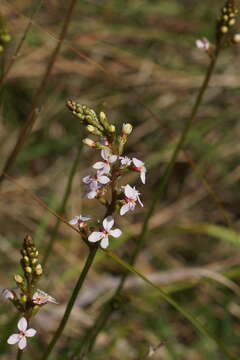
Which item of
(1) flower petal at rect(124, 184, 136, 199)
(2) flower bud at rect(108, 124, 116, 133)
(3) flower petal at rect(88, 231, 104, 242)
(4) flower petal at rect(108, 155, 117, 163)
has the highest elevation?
(2) flower bud at rect(108, 124, 116, 133)

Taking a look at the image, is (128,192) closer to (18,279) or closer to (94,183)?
(94,183)

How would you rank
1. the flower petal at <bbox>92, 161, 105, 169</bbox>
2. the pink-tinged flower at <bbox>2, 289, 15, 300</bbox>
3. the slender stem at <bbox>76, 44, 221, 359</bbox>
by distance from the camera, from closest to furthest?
the flower petal at <bbox>92, 161, 105, 169</bbox>, the pink-tinged flower at <bbox>2, 289, 15, 300</bbox>, the slender stem at <bbox>76, 44, 221, 359</bbox>

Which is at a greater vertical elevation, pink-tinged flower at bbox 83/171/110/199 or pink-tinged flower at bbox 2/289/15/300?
pink-tinged flower at bbox 83/171/110/199

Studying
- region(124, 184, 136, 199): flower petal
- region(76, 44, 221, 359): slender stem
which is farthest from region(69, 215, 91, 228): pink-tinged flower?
region(76, 44, 221, 359): slender stem

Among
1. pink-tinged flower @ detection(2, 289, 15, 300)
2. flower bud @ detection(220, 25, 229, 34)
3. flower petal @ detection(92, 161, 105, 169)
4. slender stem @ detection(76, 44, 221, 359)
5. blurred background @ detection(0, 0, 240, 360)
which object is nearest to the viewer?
flower petal @ detection(92, 161, 105, 169)

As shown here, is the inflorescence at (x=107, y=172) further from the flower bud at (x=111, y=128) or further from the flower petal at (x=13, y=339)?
the flower petal at (x=13, y=339)

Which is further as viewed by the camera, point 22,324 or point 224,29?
point 224,29

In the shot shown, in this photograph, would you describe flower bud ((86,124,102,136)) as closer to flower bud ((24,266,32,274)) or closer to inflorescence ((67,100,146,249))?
inflorescence ((67,100,146,249))

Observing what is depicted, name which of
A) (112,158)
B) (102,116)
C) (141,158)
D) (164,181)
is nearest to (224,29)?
(164,181)
